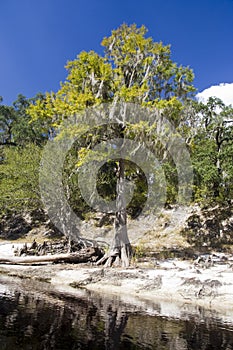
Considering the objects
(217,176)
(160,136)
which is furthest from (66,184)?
(217,176)

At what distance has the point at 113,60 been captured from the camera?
2023 centimetres

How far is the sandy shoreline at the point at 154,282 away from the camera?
12470 mm

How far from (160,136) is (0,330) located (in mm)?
13005

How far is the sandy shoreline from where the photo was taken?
40.9ft

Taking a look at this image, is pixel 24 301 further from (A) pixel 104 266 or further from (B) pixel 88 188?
(B) pixel 88 188

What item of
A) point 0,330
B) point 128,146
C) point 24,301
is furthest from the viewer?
point 128,146

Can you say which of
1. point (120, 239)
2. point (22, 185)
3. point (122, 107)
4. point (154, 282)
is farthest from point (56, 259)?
point (122, 107)

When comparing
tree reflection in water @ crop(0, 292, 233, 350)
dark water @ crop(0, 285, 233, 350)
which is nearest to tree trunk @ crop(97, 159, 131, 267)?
dark water @ crop(0, 285, 233, 350)

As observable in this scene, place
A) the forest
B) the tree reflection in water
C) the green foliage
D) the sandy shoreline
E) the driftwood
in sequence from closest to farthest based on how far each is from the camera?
1. the tree reflection in water
2. the sandy shoreline
3. the forest
4. the driftwood
5. the green foliage

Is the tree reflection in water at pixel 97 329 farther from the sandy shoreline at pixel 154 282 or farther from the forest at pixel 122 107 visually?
the forest at pixel 122 107

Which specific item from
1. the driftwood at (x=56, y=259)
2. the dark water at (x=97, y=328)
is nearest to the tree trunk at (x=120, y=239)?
the driftwood at (x=56, y=259)

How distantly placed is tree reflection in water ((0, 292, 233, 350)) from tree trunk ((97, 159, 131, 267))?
704 centimetres

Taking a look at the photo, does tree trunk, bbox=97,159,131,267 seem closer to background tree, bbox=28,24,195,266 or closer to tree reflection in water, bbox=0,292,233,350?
background tree, bbox=28,24,195,266

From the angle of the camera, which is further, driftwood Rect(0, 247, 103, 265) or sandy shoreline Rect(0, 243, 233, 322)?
driftwood Rect(0, 247, 103, 265)
